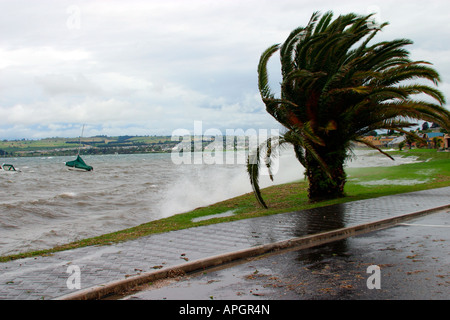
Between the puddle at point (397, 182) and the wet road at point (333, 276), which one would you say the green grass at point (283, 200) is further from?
the wet road at point (333, 276)

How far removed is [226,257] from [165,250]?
1.31 meters

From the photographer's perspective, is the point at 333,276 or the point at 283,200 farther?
the point at 283,200

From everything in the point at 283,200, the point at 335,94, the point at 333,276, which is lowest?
the point at 333,276

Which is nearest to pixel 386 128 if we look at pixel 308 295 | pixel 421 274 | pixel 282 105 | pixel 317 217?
pixel 282 105

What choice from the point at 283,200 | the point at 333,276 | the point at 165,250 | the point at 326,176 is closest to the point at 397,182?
A: the point at 283,200

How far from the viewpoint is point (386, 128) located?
46.8 feet

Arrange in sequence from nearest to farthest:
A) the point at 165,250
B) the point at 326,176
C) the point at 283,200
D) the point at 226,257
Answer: the point at 226,257
the point at 165,250
the point at 326,176
the point at 283,200

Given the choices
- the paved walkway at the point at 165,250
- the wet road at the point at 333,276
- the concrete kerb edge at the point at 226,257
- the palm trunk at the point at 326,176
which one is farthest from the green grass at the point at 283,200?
the wet road at the point at 333,276

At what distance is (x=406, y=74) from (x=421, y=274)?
9.54m

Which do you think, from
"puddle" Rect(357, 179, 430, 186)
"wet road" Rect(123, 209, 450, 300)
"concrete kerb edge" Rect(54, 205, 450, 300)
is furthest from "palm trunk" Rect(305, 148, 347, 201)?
"wet road" Rect(123, 209, 450, 300)

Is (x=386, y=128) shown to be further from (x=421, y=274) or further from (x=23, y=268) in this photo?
(x=23, y=268)

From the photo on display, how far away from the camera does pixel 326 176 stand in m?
14.8

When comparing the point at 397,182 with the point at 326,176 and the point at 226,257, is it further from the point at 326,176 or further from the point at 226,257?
the point at 226,257

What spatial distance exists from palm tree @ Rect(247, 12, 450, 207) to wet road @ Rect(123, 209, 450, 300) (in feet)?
20.3
